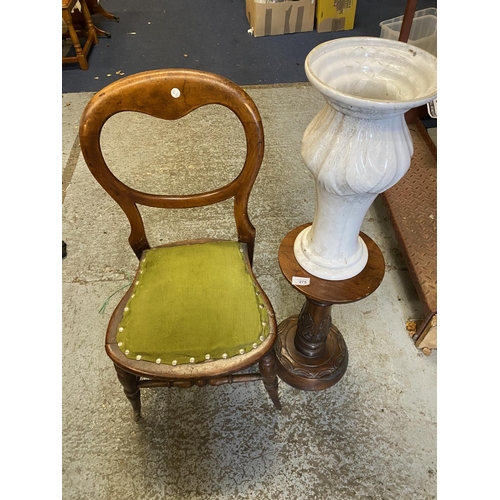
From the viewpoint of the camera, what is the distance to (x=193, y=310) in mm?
1125

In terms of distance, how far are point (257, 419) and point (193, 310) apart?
2.00 ft

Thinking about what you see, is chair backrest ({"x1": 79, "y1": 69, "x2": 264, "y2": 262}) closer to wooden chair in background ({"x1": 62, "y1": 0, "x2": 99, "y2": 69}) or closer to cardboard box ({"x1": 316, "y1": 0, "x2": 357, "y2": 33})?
wooden chair in background ({"x1": 62, "y1": 0, "x2": 99, "y2": 69})

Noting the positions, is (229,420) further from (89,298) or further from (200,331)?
(89,298)

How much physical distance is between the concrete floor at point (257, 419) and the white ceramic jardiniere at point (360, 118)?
868 millimetres

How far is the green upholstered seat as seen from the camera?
1.06 metres

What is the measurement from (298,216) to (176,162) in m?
0.86

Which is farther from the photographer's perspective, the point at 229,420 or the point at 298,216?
the point at 298,216

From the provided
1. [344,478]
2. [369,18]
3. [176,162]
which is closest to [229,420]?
[344,478]

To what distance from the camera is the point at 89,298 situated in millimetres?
1834

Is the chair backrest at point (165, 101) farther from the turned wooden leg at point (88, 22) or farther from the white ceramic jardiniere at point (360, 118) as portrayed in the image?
the turned wooden leg at point (88, 22)

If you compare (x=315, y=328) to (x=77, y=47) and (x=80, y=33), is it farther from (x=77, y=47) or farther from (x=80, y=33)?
(x=80, y=33)

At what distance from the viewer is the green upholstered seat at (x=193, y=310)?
106 cm

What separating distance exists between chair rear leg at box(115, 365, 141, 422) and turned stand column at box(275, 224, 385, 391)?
55 centimetres

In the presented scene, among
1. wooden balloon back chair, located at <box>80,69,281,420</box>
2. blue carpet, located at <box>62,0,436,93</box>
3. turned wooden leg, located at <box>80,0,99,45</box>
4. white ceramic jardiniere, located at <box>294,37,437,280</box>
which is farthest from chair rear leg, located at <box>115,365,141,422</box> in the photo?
turned wooden leg, located at <box>80,0,99,45</box>
